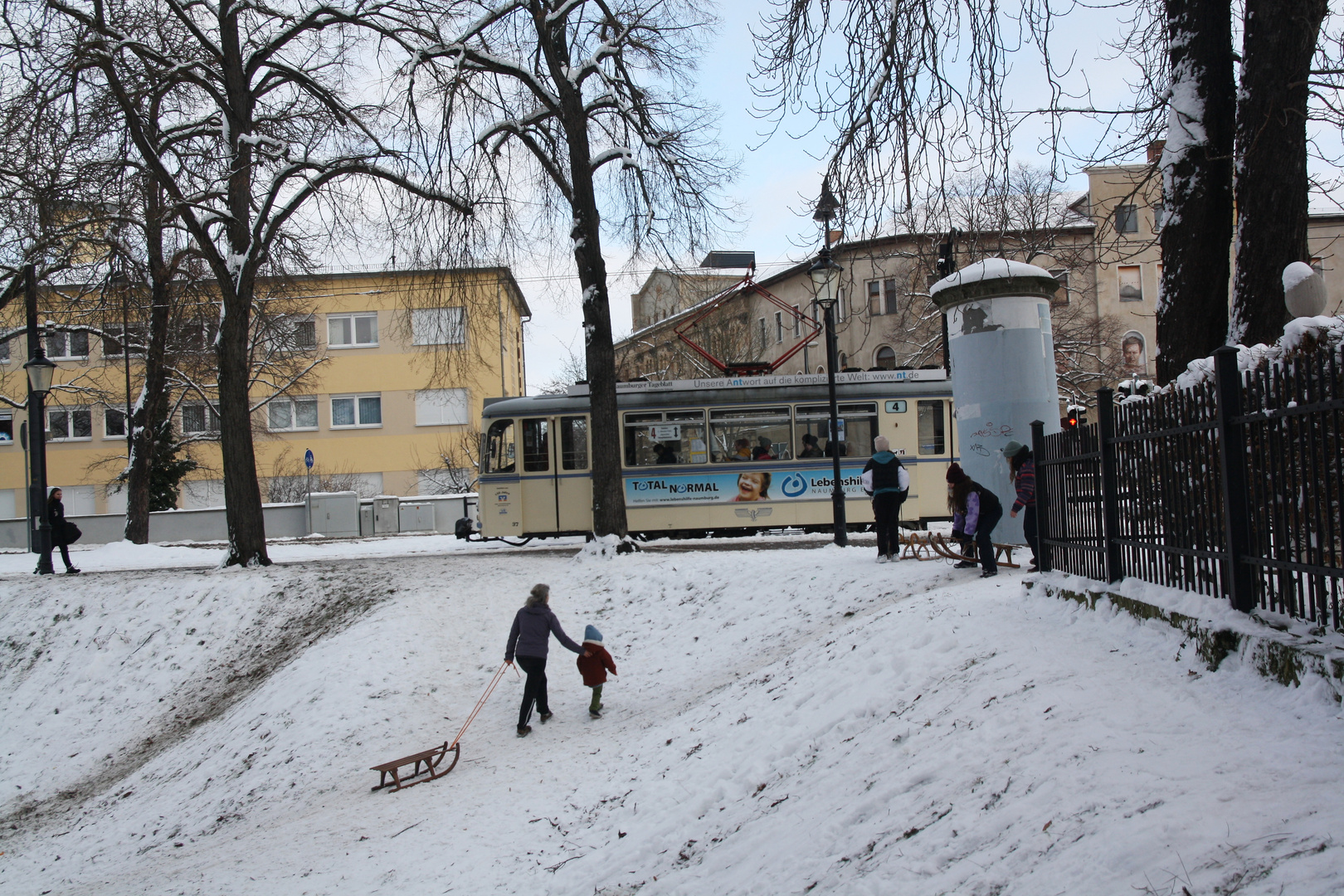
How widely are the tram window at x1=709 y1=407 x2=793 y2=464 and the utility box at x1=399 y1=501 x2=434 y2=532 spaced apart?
18.6 meters

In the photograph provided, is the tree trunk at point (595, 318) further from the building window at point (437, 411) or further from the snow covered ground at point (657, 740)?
the building window at point (437, 411)

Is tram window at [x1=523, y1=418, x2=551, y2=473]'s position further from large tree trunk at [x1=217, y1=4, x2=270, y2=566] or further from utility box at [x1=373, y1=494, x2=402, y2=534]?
utility box at [x1=373, y1=494, x2=402, y2=534]

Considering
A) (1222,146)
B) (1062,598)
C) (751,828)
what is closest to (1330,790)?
(751,828)

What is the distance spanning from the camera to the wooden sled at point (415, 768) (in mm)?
9148

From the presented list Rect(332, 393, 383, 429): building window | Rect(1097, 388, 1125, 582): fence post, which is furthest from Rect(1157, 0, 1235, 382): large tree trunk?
Rect(332, 393, 383, 429): building window

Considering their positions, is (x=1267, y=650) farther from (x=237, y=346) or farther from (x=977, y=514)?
(x=237, y=346)

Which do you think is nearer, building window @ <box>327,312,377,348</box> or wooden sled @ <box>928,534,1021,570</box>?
wooden sled @ <box>928,534,1021,570</box>

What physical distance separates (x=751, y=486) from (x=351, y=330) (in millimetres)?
33830

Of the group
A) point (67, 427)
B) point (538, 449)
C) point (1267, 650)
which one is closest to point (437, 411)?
point (67, 427)

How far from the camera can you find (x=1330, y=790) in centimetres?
365

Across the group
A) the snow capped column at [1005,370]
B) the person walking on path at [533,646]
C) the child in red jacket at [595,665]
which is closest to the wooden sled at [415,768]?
the person walking on path at [533,646]

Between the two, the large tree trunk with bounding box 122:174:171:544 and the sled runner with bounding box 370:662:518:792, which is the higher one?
the large tree trunk with bounding box 122:174:171:544

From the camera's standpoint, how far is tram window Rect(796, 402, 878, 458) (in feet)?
62.2

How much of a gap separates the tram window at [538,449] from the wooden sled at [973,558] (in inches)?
347
